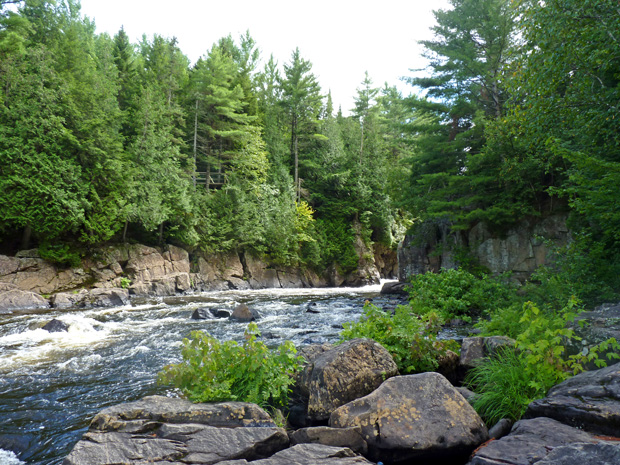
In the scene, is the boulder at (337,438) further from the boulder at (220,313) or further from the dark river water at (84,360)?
the boulder at (220,313)

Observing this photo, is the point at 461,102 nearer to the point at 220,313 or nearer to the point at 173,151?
the point at 220,313

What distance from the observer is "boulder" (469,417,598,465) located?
2807 mm

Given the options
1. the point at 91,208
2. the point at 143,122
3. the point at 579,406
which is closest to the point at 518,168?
the point at 579,406

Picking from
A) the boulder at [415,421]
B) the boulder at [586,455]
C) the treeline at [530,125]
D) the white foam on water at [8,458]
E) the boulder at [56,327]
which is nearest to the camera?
the boulder at [586,455]

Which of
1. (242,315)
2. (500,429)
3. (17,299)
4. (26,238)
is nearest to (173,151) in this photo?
(26,238)

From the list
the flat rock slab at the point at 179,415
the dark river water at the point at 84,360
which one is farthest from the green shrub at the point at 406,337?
the dark river water at the point at 84,360

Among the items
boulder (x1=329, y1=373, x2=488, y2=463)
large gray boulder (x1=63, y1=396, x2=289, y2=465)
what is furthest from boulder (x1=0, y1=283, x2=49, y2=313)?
boulder (x1=329, y1=373, x2=488, y2=463)

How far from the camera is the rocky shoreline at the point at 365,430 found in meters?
3.10

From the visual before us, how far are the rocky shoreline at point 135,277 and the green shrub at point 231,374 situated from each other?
542 inches

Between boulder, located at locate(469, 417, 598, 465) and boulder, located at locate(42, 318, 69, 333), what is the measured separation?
1098cm

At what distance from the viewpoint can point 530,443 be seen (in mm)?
2975

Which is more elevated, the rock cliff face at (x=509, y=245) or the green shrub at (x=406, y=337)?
the rock cliff face at (x=509, y=245)

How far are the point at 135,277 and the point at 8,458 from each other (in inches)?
703

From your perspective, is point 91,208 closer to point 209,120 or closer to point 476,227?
point 209,120
